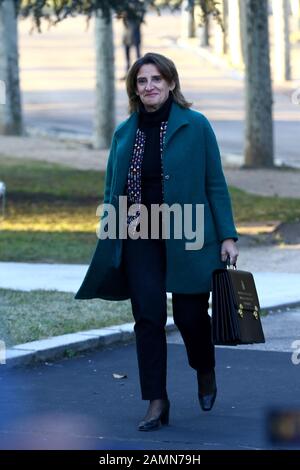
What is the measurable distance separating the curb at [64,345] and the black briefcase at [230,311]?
2.04 metres

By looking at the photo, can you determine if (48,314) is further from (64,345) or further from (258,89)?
(258,89)

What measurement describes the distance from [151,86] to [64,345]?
2.58 m

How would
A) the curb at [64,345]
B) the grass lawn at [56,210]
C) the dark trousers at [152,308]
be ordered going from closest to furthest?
the dark trousers at [152,308]
the curb at [64,345]
the grass lawn at [56,210]

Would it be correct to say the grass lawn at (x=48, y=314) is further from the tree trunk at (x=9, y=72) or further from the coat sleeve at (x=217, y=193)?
the tree trunk at (x=9, y=72)

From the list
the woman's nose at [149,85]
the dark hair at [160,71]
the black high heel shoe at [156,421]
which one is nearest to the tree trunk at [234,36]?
the dark hair at [160,71]

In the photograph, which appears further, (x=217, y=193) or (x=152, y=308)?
(x=217, y=193)

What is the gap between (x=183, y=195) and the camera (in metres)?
6.82

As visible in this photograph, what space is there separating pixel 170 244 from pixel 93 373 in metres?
1.83

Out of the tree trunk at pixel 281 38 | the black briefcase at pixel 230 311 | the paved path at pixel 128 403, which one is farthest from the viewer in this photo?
the tree trunk at pixel 281 38

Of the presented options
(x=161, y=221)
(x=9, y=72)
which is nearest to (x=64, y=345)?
(x=161, y=221)

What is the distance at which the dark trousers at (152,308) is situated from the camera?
6832 mm

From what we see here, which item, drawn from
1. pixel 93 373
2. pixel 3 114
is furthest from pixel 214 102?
pixel 93 373

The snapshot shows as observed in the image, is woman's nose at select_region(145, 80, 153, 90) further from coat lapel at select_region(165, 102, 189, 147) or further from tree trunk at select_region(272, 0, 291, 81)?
tree trunk at select_region(272, 0, 291, 81)

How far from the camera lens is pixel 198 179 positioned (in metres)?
6.91
